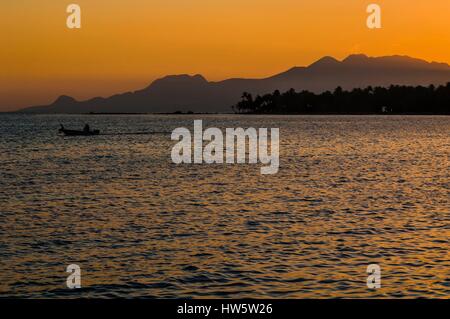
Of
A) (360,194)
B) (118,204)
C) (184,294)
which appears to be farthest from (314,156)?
(184,294)

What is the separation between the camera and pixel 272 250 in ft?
76.0

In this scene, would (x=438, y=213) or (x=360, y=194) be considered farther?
(x=360, y=194)

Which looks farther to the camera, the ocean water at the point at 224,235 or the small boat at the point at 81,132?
the small boat at the point at 81,132

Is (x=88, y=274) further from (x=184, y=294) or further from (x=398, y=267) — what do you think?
(x=398, y=267)

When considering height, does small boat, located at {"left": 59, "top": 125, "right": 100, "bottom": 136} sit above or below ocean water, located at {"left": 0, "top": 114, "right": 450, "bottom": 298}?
above

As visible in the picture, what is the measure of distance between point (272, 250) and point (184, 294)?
20.3 ft

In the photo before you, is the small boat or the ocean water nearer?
the ocean water

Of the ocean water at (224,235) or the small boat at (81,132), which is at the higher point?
the small boat at (81,132)

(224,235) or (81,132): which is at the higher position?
(81,132)

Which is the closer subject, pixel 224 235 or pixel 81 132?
pixel 224 235
